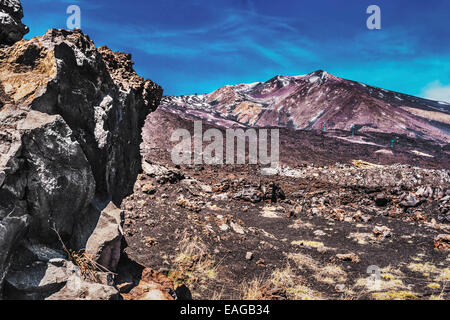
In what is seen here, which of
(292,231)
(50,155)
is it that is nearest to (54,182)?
(50,155)

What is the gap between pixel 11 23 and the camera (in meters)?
4.14

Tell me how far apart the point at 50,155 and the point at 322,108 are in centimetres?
4660

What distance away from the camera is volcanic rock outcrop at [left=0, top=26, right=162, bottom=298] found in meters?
2.66

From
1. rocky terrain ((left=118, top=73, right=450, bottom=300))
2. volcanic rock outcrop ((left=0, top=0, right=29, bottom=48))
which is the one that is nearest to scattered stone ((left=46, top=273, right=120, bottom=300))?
rocky terrain ((left=118, top=73, right=450, bottom=300))

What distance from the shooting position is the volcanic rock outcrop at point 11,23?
406 cm

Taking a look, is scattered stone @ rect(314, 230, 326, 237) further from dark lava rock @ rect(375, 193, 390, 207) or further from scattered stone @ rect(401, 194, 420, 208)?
scattered stone @ rect(401, 194, 420, 208)

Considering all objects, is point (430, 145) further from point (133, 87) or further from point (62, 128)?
point (62, 128)

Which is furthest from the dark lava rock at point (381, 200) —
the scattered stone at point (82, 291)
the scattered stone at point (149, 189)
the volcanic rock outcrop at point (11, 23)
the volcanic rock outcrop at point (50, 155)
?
the volcanic rock outcrop at point (11, 23)

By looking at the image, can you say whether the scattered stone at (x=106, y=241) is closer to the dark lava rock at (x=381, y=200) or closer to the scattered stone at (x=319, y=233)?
the scattered stone at (x=319, y=233)

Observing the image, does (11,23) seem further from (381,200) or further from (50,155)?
(381,200)

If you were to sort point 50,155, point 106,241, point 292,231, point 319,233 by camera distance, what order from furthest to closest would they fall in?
point 292,231 < point 319,233 < point 106,241 < point 50,155

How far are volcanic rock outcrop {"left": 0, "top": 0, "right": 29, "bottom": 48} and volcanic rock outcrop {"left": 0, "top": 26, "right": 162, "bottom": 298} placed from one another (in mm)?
44

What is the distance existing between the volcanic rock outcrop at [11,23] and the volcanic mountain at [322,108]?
2900 cm
